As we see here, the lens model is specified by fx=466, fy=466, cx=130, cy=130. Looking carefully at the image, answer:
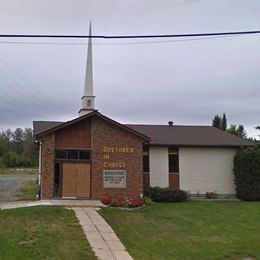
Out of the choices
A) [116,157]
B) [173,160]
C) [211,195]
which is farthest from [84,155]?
[211,195]

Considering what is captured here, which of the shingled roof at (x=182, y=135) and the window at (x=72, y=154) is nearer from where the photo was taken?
the window at (x=72, y=154)

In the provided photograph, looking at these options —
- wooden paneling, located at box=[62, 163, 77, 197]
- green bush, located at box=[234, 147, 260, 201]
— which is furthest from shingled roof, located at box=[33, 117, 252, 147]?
wooden paneling, located at box=[62, 163, 77, 197]

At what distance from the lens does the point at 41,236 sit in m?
14.1

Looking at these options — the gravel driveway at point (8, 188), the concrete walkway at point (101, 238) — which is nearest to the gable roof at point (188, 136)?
the gravel driveway at point (8, 188)

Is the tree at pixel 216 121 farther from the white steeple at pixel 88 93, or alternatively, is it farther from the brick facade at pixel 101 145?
the brick facade at pixel 101 145

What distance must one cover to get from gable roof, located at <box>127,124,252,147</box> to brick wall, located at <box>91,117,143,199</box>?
11.3 feet

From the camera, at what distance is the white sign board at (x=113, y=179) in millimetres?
27125

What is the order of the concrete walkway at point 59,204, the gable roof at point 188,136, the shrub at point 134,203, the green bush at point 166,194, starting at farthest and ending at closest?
the gable roof at point 188,136 → the green bush at point 166,194 → the shrub at point 134,203 → the concrete walkway at point 59,204

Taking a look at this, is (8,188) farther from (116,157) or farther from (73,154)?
(116,157)

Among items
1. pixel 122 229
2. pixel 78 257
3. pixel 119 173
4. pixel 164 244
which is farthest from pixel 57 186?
pixel 78 257

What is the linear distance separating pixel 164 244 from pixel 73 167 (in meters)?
13.9

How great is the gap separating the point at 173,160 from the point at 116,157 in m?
5.45

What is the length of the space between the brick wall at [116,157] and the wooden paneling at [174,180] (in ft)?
13.6

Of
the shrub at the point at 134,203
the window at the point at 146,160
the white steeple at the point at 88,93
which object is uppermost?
the white steeple at the point at 88,93
